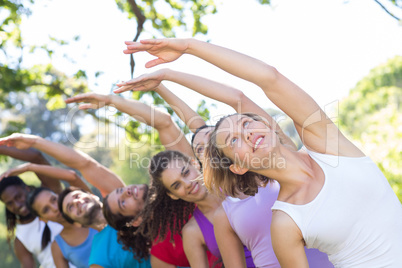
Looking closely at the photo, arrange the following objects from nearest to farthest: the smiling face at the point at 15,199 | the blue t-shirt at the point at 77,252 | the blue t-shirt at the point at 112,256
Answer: the blue t-shirt at the point at 112,256 < the blue t-shirt at the point at 77,252 < the smiling face at the point at 15,199

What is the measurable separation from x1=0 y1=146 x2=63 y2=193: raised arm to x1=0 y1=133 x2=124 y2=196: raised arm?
1041 mm

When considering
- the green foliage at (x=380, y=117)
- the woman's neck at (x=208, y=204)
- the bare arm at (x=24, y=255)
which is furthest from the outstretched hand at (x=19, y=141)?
the green foliage at (x=380, y=117)

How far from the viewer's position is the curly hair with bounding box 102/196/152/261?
4145mm

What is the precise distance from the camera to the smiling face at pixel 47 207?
16.4 ft

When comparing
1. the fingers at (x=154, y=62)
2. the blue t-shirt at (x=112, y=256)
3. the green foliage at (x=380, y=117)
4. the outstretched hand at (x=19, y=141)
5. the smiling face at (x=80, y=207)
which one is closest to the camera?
the fingers at (x=154, y=62)

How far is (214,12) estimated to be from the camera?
600cm

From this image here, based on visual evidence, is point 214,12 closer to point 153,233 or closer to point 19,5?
point 19,5

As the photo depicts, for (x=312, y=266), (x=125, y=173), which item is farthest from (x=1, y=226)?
(x=312, y=266)

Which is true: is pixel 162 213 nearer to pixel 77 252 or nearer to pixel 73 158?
pixel 73 158

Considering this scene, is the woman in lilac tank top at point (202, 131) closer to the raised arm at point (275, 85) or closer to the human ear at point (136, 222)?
the raised arm at point (275, 85)

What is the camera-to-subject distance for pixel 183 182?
3.38 meters

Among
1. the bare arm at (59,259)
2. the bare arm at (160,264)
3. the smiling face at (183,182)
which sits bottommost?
the bare arm at (59,259)

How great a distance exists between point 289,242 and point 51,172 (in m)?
3.45

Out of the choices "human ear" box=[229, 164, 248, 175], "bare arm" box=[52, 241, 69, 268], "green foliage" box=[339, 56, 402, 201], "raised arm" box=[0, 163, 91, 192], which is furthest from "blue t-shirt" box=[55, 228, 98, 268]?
"green foliage" box=[339, 56, 402, 201]
